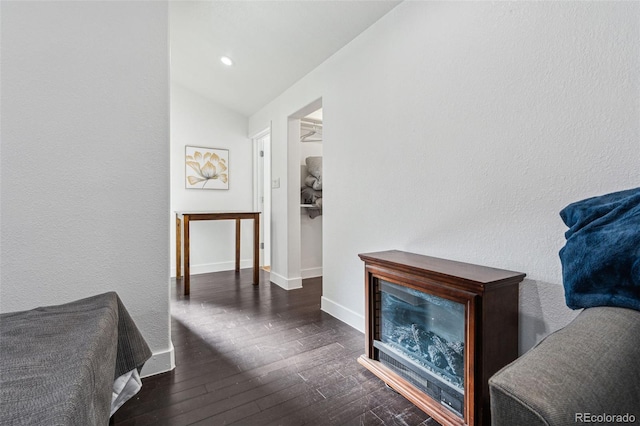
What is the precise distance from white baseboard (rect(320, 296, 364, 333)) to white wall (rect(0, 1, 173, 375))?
1243mm

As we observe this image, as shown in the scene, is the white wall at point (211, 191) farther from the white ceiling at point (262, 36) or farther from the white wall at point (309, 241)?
the white wall at point (309, 241)

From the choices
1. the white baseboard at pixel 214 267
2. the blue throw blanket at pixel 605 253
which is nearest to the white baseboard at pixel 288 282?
the white baseboard at pixel 214 267

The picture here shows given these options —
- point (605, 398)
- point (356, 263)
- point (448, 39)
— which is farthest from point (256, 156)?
point (605, 398)

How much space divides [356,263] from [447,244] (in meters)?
0.82

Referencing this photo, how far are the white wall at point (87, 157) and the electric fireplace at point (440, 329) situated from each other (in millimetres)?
1216

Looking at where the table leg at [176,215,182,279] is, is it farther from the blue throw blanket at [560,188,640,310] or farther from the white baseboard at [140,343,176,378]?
the blue throw blanket at [560,188,640,310]

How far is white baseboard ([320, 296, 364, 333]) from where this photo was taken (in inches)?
88.9

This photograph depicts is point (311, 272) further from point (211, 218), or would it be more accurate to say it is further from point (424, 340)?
point (424, 340)

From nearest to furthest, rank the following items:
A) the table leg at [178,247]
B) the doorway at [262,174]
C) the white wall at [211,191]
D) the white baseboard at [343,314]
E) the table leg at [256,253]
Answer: the white baseboard at [343,314] → the table leg at [256,253] → the table leg at [178,247] → the white wall at [211,191] → the doorway at [262,174]

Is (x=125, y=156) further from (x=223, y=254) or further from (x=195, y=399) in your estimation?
(x=223, y=254)

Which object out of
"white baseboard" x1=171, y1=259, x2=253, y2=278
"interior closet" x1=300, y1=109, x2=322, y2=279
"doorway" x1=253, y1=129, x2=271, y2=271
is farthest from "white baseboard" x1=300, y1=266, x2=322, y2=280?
"white baseboard" x1=171, y1=259, x2=253, y2=278

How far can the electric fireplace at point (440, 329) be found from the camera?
1180 millimetres

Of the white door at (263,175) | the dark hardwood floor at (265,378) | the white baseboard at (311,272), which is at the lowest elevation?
the dark hardwood floor at (265,378)

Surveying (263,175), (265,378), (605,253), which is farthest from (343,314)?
(263,175)
